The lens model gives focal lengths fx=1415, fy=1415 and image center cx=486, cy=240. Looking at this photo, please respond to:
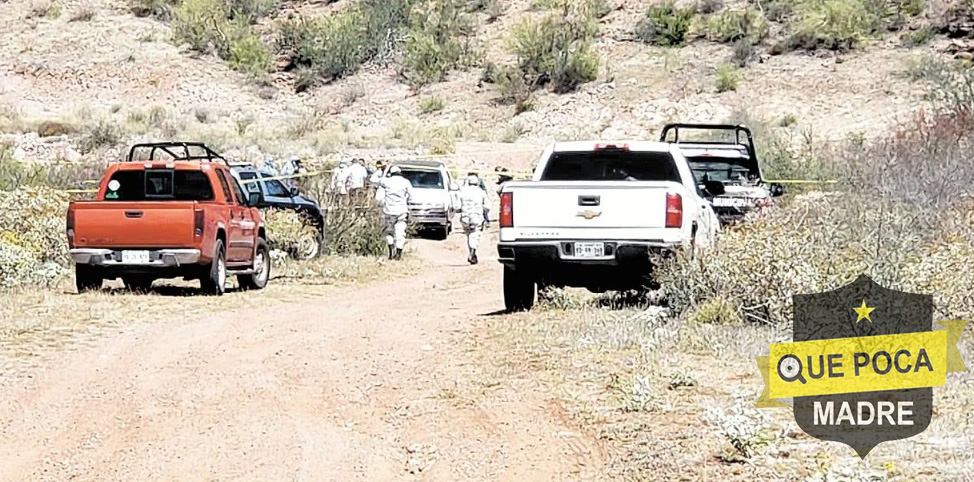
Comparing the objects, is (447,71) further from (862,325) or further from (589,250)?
(862,325)

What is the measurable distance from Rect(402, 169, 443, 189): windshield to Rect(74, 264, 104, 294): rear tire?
45.2ft

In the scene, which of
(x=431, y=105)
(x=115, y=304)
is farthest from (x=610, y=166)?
(x=431, y=105)

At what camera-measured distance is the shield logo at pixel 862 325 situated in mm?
8258

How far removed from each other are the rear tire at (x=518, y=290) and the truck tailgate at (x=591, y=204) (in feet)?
2.60

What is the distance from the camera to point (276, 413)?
31.9 feet

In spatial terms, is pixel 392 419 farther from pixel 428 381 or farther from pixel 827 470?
pixel 827 470

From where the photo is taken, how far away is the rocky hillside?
4659cm

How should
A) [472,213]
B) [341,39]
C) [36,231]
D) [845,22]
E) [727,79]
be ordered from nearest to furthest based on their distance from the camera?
[36,231] < [472,213] < [727,79] < [845,22] < [341,39]

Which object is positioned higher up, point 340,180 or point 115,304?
point 340,180

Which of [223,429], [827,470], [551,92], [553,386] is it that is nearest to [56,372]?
[223,429]

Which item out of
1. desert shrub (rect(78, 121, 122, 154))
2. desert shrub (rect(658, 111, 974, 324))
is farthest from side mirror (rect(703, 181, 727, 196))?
desert shrub (rect(78, 121, 122, 154))

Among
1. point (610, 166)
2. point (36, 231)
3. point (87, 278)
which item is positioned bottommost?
point (87, 278)

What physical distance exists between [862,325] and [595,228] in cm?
381

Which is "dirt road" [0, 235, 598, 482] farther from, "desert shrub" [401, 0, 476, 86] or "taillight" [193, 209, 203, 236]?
"desert shrub" [401, 0, 476, 86]
